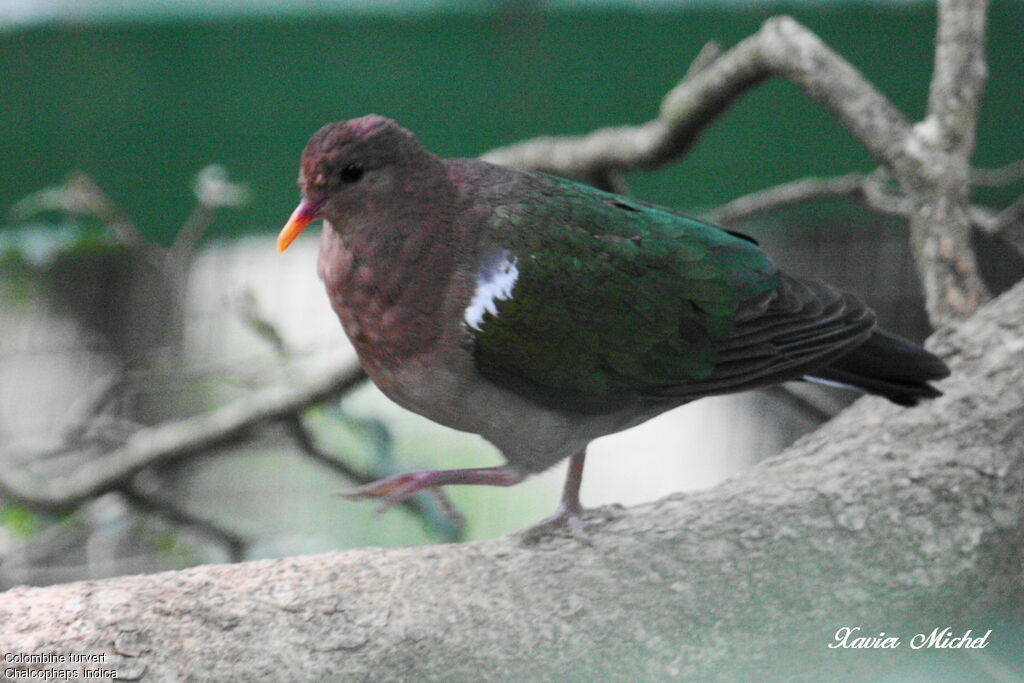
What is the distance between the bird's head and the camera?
6.05ft

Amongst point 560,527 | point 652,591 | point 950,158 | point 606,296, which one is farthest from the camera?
point 950,158

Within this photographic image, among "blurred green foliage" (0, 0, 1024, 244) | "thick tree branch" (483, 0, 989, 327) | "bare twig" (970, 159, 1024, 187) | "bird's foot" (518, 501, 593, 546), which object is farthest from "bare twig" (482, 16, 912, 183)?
"bird's foot" (518, 501, 593, 546)

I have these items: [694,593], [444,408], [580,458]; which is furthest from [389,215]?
[694,593]

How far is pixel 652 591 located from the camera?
1.78m

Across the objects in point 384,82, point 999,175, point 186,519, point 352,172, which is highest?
point 384,82

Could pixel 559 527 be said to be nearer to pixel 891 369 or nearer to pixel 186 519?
pixel 891 369

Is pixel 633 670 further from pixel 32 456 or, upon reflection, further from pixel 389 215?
pixel 32 456

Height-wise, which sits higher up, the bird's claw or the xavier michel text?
the bird's claw

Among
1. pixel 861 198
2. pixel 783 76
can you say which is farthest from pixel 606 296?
pixel 861 198

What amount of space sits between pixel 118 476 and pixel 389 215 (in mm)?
1553

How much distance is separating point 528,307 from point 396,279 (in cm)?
25

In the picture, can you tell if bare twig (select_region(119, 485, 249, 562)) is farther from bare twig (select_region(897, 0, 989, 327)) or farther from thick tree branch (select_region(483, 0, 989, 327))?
bare twig (select_region(897, 0, 989, 327))

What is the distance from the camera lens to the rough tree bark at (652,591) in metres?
1.59

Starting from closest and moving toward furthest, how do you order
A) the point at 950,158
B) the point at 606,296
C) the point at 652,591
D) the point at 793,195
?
the point at 652,591 → the point at 606,296 → the point at 950,158 → the point at 793,195
